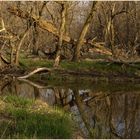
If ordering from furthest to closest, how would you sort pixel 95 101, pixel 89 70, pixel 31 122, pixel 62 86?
pixel 89 70 → pixel 62 86 → pixel 95 101 → pixel 31 122

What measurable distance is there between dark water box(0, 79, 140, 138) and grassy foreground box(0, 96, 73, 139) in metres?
0.81

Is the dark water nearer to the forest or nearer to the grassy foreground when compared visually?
the forest

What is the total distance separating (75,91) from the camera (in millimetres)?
19938

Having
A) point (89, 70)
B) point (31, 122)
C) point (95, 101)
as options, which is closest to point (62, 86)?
point (95, 101)

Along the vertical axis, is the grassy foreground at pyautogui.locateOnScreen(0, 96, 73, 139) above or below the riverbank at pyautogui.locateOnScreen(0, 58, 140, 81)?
above

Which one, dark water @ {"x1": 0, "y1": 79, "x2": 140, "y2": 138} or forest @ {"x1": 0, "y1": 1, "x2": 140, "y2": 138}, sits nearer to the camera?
forest @ {"x1": 0, "y1": 1, "x2": 140, "y2": 138}

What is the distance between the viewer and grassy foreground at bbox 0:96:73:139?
9.50m

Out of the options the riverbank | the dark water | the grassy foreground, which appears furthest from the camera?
the riverbank

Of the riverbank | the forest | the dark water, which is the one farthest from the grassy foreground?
the riverbank

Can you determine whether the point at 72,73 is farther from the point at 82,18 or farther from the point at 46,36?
the point at 82,18

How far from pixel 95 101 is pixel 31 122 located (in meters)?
7.74

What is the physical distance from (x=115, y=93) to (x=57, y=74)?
5.05 m

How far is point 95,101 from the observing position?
699 inches

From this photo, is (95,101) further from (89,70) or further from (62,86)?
(89,70)
